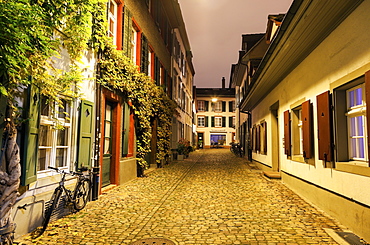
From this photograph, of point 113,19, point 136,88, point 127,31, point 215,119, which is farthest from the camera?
point 215,119

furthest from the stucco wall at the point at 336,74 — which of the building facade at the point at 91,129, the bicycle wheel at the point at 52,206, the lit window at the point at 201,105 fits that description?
the lit window at the point at 201,105

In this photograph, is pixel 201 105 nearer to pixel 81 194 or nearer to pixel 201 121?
pixel 201 121

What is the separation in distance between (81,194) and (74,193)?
36 centimetres

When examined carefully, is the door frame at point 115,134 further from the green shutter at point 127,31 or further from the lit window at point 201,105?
the lit window at point 201,105

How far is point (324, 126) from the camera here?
16.8 feet

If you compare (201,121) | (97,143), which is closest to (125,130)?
(97,143)

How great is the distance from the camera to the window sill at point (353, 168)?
12.6 ft

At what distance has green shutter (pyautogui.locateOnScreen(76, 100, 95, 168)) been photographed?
5922 mm

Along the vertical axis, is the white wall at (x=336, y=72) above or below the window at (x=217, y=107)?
below

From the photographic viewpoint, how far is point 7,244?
11.5ft

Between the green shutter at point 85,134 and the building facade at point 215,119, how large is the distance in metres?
35.8

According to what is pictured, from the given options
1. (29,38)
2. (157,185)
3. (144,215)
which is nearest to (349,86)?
(144,215)

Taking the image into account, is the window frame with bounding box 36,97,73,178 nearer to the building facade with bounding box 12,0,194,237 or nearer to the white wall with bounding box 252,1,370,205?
the building facade with bounding box 12,0,194,237

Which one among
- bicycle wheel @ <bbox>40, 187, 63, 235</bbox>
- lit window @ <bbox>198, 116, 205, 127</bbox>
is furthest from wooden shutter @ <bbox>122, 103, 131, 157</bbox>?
lit window @ <bbox>198, 116, 205, 127</bbox>
